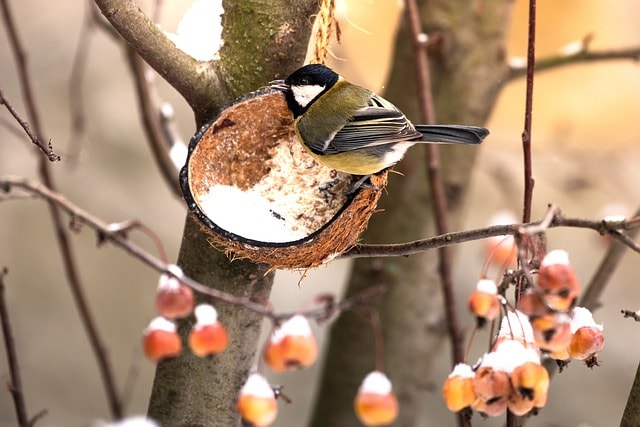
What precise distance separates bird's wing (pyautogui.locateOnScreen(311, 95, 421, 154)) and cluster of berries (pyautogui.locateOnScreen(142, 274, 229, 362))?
1.76 feet

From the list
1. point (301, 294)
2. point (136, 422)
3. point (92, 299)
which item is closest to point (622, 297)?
point (301, 294)

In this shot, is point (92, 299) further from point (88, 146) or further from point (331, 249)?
point (331, 249)

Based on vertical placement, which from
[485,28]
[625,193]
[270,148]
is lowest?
[270,148]

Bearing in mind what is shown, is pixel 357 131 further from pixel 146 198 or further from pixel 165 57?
pixel 146 198

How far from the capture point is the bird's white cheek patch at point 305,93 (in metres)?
1.23

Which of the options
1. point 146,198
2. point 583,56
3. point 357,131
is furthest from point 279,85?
point 146,198

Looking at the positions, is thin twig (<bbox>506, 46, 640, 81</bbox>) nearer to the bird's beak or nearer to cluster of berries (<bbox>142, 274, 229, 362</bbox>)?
the bird's beak

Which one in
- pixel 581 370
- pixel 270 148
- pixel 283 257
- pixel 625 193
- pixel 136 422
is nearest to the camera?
pixel 136 422

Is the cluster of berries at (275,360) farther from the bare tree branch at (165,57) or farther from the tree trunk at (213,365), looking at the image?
the bare tree branch at (165,57)

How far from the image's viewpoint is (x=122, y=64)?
3164 millimetres

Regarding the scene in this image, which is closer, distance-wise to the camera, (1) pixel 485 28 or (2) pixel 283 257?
(2) pixel 283 257

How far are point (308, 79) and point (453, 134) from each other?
0.30m

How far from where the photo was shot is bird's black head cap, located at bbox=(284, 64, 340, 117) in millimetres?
1197

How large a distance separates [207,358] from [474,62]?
3.51 feet
